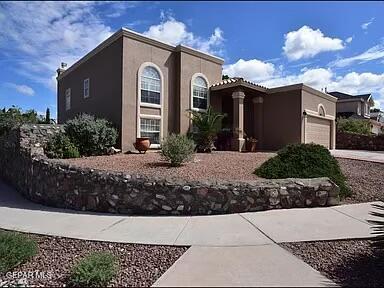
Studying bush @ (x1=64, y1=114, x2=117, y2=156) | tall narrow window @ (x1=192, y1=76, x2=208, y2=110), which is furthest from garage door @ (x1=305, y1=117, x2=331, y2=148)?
bush @ (x1=64, y1=114, x2=117, y2=156)

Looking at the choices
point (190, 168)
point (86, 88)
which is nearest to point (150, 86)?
point (86, 88)

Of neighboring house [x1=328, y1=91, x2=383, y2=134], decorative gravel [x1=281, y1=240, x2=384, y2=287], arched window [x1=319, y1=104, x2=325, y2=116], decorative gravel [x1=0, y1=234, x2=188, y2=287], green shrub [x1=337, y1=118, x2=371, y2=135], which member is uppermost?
neighboring house [x1=328, y1=91, x2=383, y2=134]

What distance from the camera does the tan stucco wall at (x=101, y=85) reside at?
16078mm

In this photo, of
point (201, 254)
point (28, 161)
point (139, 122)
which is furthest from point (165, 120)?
point (201, 254)

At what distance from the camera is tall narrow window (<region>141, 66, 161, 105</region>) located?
16.6 metres

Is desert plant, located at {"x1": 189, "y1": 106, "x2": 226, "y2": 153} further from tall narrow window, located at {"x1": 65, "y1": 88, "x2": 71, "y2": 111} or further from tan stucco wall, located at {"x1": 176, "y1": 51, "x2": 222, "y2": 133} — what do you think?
tall narrow window, located at {"x1": 65, "y1": 88, "x2": 71, "y2": 111}

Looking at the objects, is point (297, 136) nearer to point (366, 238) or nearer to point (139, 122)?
point (139, 122)

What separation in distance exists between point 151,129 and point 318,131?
1216cm

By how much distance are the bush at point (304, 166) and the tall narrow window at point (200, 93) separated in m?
9.44

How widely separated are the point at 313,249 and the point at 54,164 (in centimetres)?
775

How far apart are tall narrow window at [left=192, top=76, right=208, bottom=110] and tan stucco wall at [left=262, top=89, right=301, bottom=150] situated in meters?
4.29

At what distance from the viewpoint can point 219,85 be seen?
19141mm

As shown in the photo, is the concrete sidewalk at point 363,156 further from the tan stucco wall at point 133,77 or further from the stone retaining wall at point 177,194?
the tan stucco wall at point 133,77

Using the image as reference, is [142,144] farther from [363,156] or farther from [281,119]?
[363,156]
